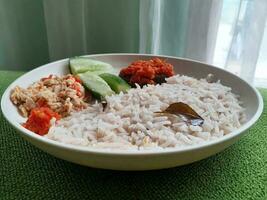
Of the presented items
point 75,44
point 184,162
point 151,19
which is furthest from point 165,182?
point 75,44

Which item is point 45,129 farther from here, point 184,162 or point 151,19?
point 151,19

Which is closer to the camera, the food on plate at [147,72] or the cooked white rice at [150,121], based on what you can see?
the cooked white rice at [150,121]

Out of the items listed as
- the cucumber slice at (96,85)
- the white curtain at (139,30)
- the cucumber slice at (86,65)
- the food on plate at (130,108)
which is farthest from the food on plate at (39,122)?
the white curtain at (139,30)

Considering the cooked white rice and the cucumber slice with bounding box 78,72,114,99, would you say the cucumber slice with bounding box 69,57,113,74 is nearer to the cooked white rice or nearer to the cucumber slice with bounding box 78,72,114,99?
the cucumber slice with bounding box 78,72,114,99

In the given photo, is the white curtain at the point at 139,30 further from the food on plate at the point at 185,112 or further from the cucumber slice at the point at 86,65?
the food on plate at the point at 185,112

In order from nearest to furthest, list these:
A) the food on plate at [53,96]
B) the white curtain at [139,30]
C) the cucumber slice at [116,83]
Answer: the food on plate at [53,96], the cucumber slice at [116,83], the white curtain at [139,30]

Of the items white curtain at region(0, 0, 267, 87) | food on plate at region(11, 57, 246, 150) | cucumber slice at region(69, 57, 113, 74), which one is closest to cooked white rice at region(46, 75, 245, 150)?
food on plate at region(11, 57, 246, 150)

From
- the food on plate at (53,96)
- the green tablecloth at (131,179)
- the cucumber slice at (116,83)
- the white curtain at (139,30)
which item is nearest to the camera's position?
the green tablecloth at (131,179)

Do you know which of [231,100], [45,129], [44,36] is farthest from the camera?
[44,36]
